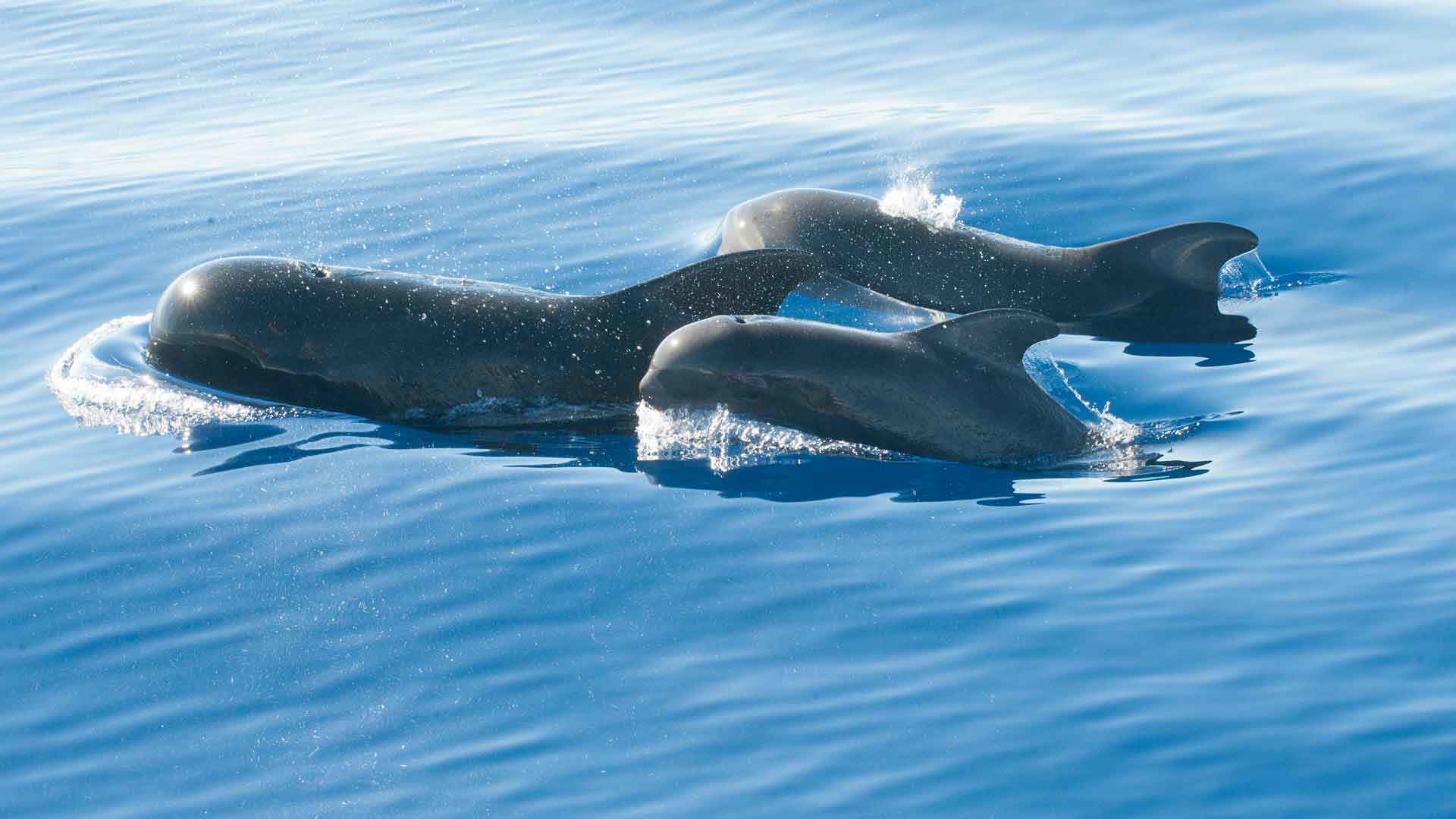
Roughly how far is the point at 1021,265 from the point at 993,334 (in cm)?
240

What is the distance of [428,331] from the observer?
937 cm

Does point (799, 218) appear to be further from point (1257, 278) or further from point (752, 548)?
point (752, 548)

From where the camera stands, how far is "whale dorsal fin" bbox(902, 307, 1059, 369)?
8.44m

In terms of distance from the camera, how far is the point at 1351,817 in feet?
17.1

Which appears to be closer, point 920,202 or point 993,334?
point 993,334

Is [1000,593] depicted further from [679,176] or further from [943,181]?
[679,176]

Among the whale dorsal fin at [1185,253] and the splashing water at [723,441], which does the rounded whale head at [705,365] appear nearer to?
the splashing water at [723,441]

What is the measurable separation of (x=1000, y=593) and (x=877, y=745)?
Answer: 1213mm

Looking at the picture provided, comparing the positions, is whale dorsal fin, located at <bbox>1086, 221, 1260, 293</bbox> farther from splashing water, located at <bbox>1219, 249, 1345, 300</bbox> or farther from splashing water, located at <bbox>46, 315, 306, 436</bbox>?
splashing water, located at <bbox>46, 315, 306, 436</bbox>

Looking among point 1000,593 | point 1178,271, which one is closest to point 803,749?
point 1000,593

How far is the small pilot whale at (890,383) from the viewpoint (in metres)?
8.38

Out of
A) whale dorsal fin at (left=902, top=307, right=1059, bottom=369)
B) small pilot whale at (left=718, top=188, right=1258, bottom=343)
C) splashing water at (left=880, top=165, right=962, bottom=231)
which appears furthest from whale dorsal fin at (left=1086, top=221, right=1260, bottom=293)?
whale dorsal fin at (left=902, top=307, right=1059, bottom=369)

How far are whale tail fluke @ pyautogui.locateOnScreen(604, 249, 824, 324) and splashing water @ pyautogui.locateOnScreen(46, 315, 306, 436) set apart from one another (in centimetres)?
204

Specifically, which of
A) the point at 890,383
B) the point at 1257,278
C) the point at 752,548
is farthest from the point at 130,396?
the point at 1257,278
